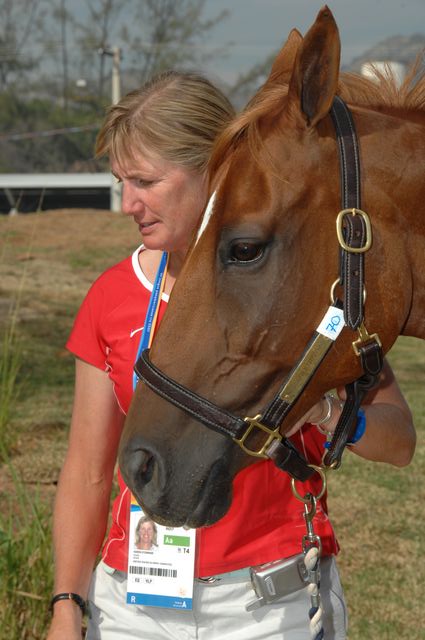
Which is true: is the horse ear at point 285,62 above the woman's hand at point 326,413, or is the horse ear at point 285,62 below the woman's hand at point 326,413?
above

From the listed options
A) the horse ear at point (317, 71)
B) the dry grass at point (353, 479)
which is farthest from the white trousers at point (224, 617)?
the dry grass at point (353, 479)

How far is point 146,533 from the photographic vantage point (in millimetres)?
2355

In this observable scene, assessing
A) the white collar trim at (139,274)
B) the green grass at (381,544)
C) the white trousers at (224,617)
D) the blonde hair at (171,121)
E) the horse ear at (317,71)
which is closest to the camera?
the horse ear at (317,71)

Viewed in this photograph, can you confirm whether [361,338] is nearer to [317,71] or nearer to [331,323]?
[331,323]

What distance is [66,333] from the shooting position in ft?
34.3

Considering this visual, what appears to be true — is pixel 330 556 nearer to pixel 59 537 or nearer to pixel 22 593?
pixel 59 537

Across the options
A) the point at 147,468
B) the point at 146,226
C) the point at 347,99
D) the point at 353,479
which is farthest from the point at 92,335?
the point at 353,479

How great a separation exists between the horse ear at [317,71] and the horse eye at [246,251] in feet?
0.94

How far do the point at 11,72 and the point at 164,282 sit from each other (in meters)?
28.6

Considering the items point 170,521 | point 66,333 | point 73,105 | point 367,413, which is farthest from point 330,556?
point 73,105

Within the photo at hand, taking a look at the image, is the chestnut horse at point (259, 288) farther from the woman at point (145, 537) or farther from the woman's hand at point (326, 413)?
the woman at point (145, 537)

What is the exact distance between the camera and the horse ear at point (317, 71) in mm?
1832

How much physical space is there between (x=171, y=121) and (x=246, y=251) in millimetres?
663

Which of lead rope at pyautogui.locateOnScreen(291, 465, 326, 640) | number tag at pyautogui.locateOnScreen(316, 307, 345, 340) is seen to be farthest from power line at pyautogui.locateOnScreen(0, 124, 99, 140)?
number tag at pyautogui.locateOnScreen(316, 307, 345, 340)
